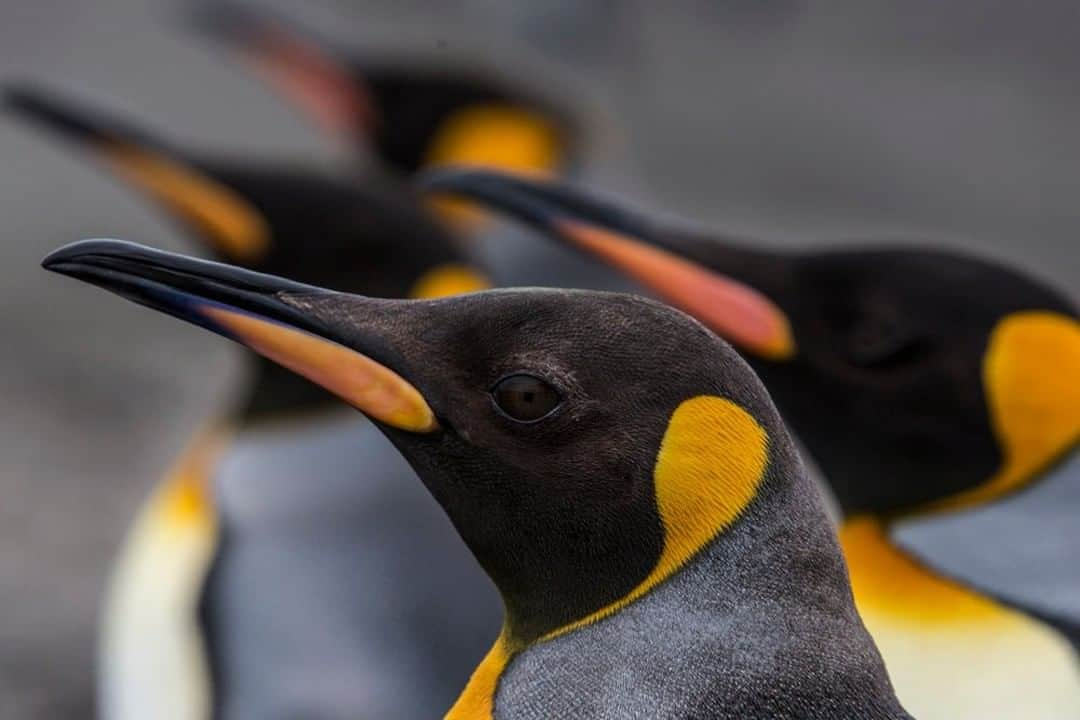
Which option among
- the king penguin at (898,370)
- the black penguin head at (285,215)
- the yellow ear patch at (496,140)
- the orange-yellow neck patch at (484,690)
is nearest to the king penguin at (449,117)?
the yellow ear patch at (496,140)

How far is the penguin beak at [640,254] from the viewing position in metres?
1.67

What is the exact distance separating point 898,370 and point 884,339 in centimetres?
4

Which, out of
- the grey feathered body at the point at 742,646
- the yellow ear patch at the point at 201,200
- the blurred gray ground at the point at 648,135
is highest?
the grey feathered body at the point at 742,646

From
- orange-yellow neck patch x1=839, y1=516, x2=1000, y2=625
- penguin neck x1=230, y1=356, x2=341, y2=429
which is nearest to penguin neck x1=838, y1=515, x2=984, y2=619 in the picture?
orange-yellow neck patch x1=839, y1=516, x2=1000, y2=625

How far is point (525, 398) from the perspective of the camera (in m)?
1.14

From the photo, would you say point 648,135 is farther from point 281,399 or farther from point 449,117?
point 281,399

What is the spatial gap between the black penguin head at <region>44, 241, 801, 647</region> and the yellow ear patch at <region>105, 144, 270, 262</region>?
4.87 feet

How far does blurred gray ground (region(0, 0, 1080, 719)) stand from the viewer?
5.39 meters

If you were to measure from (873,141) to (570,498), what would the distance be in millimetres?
7464

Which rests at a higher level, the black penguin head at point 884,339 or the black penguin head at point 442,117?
the black penguin head at point 884,339

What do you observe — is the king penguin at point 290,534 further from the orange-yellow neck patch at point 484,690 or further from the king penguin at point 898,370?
the orange-yellow neck patch at point 484,690

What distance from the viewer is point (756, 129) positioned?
28.7 feet

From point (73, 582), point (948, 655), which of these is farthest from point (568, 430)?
point (73, 582)

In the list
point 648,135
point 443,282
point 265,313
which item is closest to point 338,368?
point 265,313
